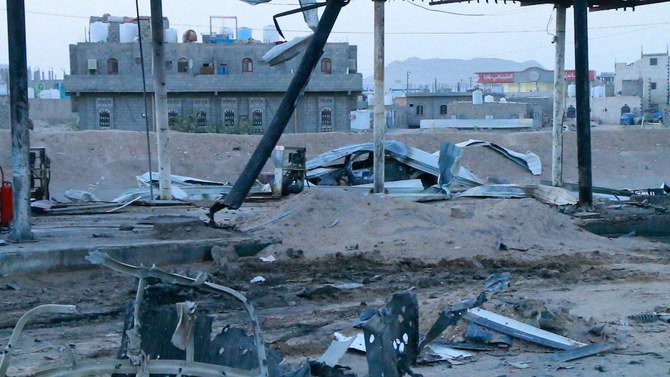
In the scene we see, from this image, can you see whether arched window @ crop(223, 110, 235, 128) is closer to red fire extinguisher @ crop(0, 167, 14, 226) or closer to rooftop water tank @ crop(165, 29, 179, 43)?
rooftop water tank @ crop(165, 29, 179, 43)

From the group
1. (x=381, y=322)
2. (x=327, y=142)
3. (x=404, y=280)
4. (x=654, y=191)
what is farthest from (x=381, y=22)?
(x=381, y=322)

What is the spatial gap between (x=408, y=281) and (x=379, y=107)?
10807mm

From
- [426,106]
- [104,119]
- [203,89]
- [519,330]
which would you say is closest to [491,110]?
[426,106]

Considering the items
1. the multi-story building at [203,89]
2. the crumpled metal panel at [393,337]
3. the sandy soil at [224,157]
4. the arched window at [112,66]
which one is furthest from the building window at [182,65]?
the crumpled metal panel at [393,337]

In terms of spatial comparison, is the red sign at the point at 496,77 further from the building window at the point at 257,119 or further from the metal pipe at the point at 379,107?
the metal pipe at the point at 379,107

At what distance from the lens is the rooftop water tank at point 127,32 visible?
5700cm

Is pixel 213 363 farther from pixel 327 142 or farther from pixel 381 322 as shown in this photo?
pixel 327 142

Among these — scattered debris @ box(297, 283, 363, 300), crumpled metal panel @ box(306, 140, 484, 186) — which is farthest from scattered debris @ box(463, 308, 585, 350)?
crumpled metal panel @ box(306, 140, 484, 186)

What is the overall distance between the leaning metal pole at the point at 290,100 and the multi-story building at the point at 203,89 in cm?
3868

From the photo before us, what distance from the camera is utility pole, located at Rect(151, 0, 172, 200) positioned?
1853 cm

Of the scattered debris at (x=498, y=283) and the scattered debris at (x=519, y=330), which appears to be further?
the scattered debris at (x=498, y=283)

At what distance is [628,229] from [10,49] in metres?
11.7

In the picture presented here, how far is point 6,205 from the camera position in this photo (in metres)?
14.1

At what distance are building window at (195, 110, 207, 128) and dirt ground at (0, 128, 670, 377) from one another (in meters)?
35.4
